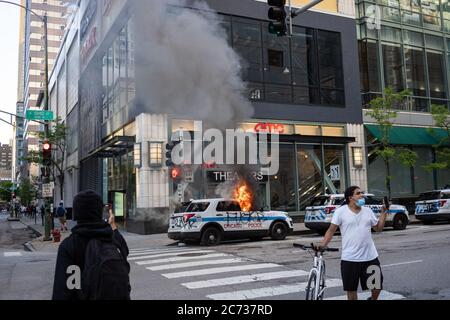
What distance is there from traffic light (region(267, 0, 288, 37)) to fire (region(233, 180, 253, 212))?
6.10 metres

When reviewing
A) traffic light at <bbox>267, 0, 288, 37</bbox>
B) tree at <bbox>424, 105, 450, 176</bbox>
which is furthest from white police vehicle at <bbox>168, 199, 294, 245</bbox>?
tree at <bbox>424, 105, 450, 176</bbox>

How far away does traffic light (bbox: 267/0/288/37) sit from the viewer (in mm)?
9258

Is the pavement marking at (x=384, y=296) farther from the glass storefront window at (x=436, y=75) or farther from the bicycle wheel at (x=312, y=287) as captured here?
the glass storefront window at (x=436, y=75)

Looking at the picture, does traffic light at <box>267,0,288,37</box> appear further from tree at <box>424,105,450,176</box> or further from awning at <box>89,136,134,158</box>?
tree at <box>424,105,450,176</box>

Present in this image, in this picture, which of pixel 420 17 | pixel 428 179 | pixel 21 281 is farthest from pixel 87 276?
pixel 420 17

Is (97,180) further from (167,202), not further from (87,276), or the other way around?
(87,276)

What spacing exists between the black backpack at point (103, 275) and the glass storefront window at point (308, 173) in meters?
18.4

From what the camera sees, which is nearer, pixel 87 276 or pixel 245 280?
pixel 87 276

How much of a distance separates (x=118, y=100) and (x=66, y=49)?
63.9ft

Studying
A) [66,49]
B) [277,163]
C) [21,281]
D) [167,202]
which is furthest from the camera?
[66,49]

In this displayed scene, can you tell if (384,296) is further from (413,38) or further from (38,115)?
(413,38)

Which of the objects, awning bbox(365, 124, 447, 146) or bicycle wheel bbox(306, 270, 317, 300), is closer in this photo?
bicycle wheel bbox(306, 270, 317, 300)

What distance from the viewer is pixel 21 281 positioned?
27.5 ft

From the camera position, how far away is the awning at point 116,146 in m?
18.4
